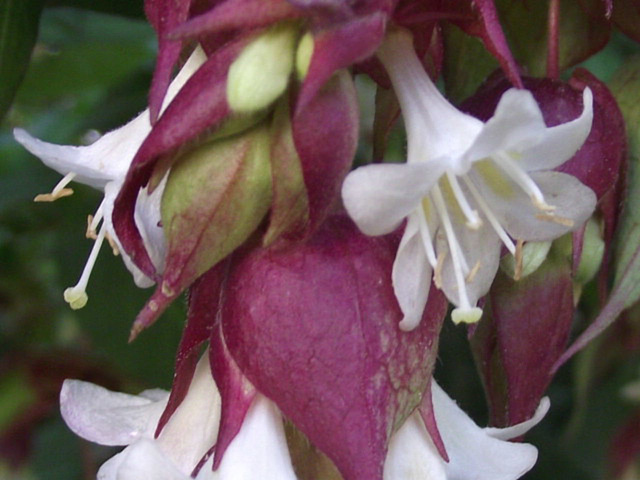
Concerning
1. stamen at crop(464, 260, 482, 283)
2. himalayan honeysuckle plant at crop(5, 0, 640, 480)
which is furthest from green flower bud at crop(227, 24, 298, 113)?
stamen at crop(464, 260, 482, 283)

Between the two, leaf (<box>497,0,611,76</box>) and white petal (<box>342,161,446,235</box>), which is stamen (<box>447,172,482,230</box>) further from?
leaf (<box>497,0,611,76</box>)

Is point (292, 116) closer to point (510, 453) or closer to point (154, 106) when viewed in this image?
point (154, 106)

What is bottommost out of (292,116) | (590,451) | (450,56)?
(590,451)

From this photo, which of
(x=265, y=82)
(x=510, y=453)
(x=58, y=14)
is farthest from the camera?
(x=58, y=14)

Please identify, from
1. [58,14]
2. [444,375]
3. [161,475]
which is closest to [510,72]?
[161,475]

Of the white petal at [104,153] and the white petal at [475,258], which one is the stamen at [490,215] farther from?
the white petal at [104,153]

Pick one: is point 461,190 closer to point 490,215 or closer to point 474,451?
point 490,215
